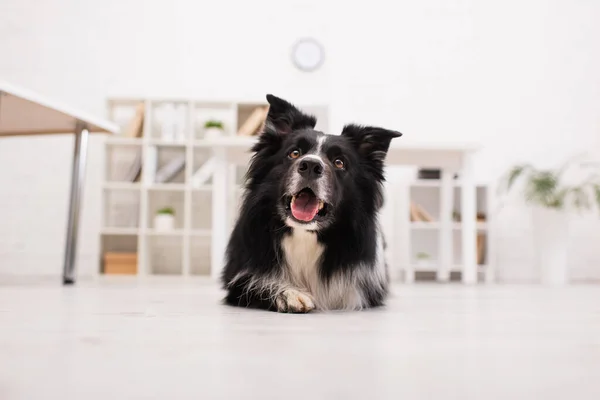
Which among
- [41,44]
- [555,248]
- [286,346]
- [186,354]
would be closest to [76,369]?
[186,354]

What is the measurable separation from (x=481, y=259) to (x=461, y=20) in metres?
2.53

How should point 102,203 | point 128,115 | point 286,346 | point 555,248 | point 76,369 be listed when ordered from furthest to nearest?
1. point 128,115
2. point 102,203
3. point 555,248
4. point 286,346
5. point 76,369

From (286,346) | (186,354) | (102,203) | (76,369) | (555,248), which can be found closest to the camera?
(76,369)

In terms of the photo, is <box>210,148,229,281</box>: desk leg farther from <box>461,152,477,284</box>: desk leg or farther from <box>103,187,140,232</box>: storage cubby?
<box>103,187,140,232</box>: storage cubby

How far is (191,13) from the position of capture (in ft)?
20.5

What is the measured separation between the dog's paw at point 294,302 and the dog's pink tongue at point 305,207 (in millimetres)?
224

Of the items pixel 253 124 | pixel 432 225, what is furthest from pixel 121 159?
pixel 432 225

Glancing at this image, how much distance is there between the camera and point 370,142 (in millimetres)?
2014

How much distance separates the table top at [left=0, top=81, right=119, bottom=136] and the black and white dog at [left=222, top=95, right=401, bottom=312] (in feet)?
4.47

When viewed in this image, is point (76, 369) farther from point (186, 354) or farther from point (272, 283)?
point (272, 283)

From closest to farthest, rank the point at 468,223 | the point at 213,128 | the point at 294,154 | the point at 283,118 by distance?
the point at 294,154, the point at 283,118, the point at 468,223, the point at 213,128

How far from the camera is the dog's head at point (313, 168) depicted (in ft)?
5.78

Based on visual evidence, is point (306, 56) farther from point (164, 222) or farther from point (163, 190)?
point (164, 222)

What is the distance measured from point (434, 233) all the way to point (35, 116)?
13.0 feet
